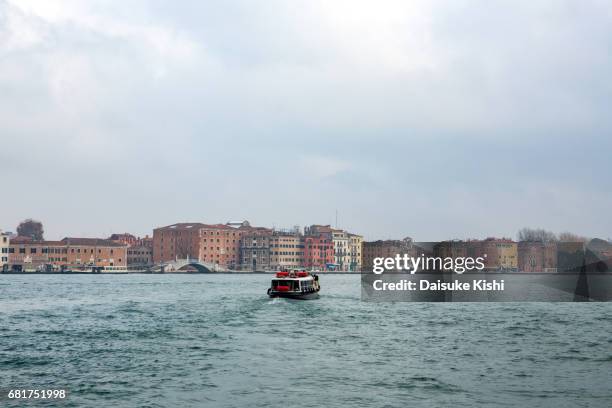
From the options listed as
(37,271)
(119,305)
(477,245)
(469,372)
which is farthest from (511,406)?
(477,245)

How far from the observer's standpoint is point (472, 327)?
3672 centimetres

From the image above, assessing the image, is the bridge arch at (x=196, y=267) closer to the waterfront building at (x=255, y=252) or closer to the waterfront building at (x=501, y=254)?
the waterfront building at (x=255, y=252)

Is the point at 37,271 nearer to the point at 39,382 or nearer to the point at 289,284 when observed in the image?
the point at 289,284

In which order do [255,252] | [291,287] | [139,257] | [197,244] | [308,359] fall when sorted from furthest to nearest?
[255,252] < [139,257] < [197,244] < [291,287] < [308,359]

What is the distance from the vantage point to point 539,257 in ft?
555

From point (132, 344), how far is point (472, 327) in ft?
52.9

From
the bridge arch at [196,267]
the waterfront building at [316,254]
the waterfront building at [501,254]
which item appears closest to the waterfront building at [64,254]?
the bridge arch at [196,267]

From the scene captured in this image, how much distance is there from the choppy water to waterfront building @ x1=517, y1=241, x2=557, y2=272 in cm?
12927

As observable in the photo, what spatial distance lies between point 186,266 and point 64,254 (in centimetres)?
2828

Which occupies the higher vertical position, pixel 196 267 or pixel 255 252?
pixel 255 252

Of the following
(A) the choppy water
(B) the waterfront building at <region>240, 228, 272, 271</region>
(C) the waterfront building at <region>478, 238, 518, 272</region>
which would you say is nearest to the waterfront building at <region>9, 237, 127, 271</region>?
(B) the waterfront building at <region>240, 228, 272, 271</region>

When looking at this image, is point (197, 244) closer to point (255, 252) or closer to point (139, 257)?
point (255, 252)

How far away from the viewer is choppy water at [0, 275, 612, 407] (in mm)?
19141

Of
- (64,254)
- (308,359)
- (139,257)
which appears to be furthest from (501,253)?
(308,359)
